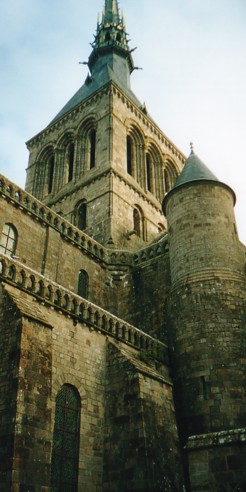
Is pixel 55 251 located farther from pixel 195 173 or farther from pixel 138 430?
pixel 138 430

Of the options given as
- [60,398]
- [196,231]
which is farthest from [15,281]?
[196,231]

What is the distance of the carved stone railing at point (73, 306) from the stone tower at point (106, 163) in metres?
7.86

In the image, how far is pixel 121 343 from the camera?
15.7 meters

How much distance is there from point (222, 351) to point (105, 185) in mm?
13058

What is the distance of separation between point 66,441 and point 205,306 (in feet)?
21.6

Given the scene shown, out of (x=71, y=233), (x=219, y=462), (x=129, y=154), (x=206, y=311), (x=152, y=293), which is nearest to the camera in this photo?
(x=219, y=462)

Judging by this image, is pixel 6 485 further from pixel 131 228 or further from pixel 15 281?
pixel 131 228

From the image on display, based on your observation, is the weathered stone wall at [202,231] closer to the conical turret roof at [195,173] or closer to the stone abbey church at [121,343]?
the stone abbey church at [121,343]

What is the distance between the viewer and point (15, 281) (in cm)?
1281

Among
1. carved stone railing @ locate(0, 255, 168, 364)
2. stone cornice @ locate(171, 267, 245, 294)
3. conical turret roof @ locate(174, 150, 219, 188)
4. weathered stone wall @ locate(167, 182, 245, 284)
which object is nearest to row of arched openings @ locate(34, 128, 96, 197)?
conical turret roof @ locate(174, 150, 219, 188)

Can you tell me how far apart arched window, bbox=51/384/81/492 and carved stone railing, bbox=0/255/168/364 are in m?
2.27

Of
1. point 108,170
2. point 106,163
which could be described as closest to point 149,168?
point 106,163

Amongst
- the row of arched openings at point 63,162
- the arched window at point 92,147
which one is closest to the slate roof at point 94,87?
the row of arched openings at point 63,162

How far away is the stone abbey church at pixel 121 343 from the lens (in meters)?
10.4
